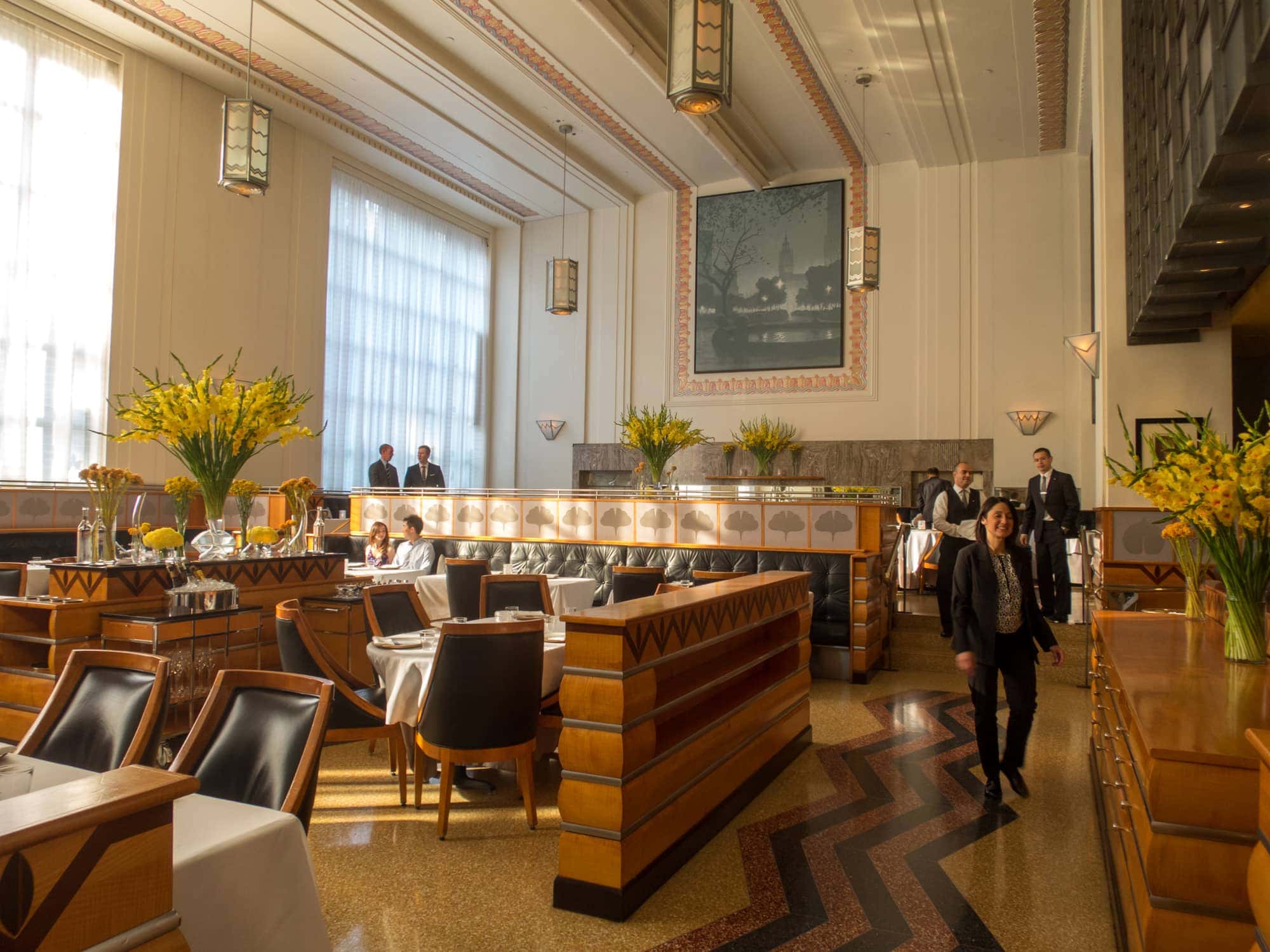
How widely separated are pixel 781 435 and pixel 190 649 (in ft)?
30.6

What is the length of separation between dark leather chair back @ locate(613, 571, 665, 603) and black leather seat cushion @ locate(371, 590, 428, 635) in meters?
1.47

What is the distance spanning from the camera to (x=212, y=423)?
14.1 ft

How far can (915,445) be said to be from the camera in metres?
11.7

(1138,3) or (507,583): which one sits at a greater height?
(1138,3)

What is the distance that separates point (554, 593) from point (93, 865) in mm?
5472

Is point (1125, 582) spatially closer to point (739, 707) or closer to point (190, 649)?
point (739, 707)

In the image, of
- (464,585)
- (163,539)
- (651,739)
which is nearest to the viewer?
(651,739)

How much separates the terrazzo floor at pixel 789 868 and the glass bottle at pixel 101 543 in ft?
4.89

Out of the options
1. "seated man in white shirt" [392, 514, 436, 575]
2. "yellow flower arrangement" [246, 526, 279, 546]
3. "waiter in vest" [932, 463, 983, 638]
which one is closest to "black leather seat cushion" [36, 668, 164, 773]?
"yellow flower arrangement" [246, 526, 279, 546]

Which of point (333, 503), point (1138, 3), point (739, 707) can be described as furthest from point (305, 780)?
point (333, 503)

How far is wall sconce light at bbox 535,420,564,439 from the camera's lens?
14.1 metres

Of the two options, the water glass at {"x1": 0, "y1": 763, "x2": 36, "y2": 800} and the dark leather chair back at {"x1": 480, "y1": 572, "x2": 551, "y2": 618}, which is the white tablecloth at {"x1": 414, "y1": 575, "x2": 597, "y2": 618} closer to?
the dark leather chair back at {"x1": 480, "y1": 572, "x2": 551, "y2": 618}

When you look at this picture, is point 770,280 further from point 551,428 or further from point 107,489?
point 107,489

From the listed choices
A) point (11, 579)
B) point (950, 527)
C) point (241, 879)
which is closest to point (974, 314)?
point (950, 527)
